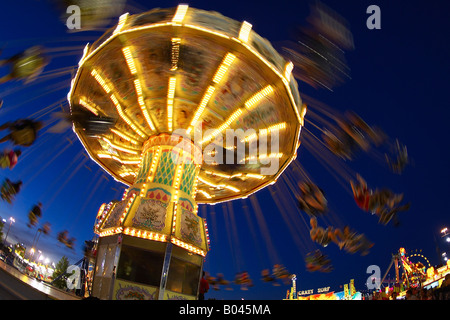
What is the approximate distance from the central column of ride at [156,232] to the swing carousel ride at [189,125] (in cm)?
4

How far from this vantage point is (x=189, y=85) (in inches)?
402

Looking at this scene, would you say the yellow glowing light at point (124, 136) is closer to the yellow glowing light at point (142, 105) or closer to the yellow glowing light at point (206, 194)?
the yellow glowing light at point (142, 105)

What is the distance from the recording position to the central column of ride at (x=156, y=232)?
10.0 meters

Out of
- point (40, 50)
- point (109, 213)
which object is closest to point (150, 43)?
point (40, 50)

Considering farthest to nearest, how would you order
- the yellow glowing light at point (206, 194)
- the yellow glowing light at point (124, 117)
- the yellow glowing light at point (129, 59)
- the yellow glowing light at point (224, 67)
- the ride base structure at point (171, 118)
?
the yellow glowing light at point (206, 194), the yellow glowing light at point (124, 117), the yellow glowing light at point (129, 59), the yellow glowing light at point (224, 67), the ride base structure at point (171, 118)

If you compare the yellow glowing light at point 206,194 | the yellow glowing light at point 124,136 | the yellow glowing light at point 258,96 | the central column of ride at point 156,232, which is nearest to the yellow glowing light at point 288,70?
the yellow glowing light at point 258,96

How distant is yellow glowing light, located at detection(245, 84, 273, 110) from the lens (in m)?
9.39

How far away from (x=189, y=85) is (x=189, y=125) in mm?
2321
